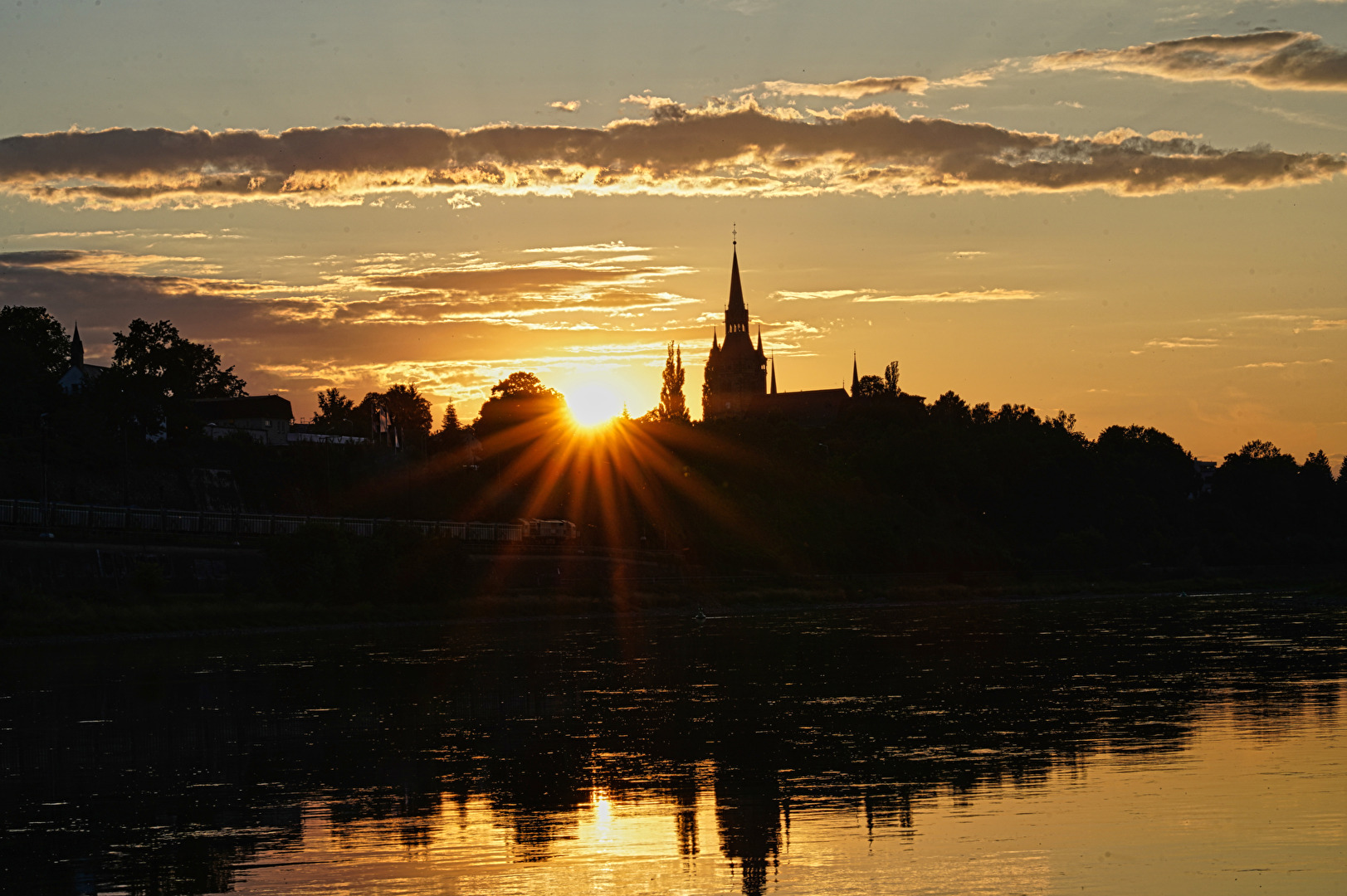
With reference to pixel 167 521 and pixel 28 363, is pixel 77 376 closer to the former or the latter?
pixel 28 363

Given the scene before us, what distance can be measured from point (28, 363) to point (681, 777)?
11357cm

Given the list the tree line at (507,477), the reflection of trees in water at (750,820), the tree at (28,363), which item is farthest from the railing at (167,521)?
the reflection of trees in water at (750,820)

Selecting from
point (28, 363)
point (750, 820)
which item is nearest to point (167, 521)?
point (28, 363)

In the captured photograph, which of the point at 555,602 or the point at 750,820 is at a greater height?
the point at 750,820

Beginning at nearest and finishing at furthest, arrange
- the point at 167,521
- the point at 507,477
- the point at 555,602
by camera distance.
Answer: the point at 167,521 < the point at 555,602 < the point at 507,477

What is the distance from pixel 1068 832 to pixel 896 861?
3.26m

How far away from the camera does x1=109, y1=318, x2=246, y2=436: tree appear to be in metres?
110

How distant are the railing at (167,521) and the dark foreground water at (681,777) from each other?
1076 inches

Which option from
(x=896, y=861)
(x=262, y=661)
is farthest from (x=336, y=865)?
(x=262, y=661)

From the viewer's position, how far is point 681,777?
2591cm

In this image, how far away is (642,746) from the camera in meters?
30.4

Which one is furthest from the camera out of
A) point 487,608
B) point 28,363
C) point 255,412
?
point 255,412

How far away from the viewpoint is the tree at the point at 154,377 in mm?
110438

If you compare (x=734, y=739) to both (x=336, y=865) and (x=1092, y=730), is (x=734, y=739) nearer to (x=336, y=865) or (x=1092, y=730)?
(x=1092, y=730)
